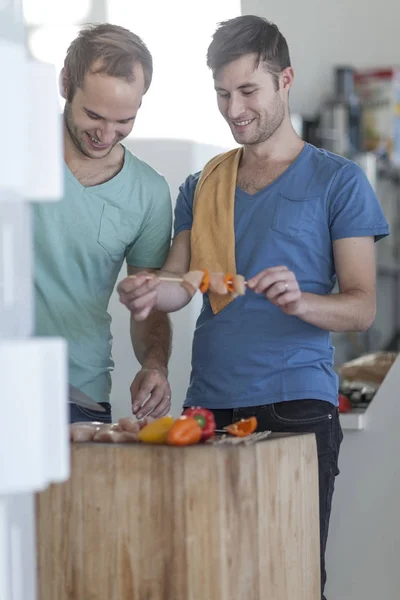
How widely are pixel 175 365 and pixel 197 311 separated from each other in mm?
169

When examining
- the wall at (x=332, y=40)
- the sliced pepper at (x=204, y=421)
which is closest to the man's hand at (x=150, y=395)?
the sliced pepper at (x=204, y=421)

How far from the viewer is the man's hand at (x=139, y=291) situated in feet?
5.44

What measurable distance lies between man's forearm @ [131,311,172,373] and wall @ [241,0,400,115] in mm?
2784

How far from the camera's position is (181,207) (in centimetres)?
208

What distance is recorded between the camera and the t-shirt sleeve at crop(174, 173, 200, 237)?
206cm

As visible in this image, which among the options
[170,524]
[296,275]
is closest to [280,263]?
[296,275]

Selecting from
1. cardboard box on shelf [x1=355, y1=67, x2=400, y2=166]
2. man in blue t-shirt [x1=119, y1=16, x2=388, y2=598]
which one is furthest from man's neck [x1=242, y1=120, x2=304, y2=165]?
cardboard box on shelf [x1=355, y1=67, x2=400, y2=166]

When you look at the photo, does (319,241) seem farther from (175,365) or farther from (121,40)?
(175,365)

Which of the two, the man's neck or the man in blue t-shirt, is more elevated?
the man's neck

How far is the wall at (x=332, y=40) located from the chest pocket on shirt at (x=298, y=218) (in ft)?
9.36

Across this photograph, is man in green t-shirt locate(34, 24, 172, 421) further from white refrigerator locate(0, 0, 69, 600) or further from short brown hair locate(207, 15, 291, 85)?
white refrigerator locate(0, 0, 69, 600)

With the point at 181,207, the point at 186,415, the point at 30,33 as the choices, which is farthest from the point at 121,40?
the point at 30,33

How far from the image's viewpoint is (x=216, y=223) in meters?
1.94

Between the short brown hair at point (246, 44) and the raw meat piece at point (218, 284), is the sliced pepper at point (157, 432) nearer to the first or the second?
the raw meat piece at point (218, 284)
